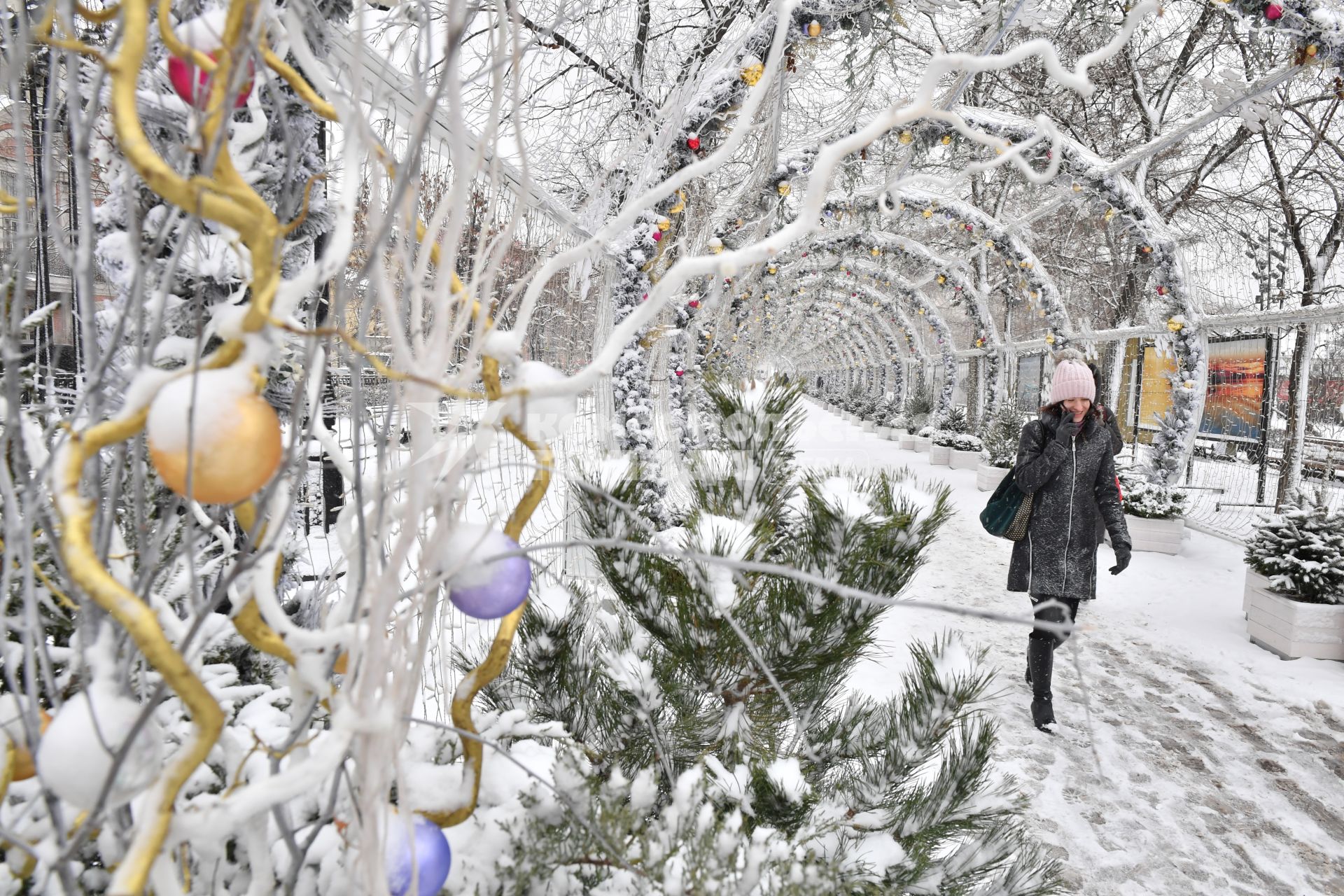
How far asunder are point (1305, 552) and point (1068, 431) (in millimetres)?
2130

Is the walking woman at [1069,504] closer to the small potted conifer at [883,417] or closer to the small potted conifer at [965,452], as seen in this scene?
the small potted conifer at [965,452]

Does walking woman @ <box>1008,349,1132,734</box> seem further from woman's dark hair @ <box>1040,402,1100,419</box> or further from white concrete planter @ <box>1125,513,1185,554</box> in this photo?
white concrete planter @ <box>1125,513,1185,554</box>

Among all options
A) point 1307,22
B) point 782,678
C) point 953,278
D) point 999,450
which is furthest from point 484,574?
point 953,278

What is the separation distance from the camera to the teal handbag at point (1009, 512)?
3365mm

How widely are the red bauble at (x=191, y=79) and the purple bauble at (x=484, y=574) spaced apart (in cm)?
32

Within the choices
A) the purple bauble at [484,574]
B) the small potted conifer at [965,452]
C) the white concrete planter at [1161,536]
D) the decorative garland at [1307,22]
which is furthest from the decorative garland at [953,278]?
the purple bauble at [484,574]

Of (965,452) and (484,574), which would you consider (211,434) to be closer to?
(484,574)

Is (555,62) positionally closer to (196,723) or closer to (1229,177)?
(196,723)

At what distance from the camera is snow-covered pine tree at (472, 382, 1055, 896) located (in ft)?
4.05

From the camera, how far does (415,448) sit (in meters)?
0.49

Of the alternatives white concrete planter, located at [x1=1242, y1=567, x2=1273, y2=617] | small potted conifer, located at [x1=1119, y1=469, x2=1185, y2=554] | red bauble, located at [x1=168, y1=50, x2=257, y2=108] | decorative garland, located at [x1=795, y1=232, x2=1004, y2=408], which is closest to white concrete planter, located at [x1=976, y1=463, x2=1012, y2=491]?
decorative garland, located at [x1=795, y1=232, x2=1004, y2=408]

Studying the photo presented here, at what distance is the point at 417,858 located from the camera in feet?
1.92

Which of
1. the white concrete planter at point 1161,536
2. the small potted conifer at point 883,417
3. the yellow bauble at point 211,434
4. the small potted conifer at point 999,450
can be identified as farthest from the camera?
the small potted conifer at point 883,417

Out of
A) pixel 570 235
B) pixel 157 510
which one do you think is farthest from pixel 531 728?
pixel 570 235
